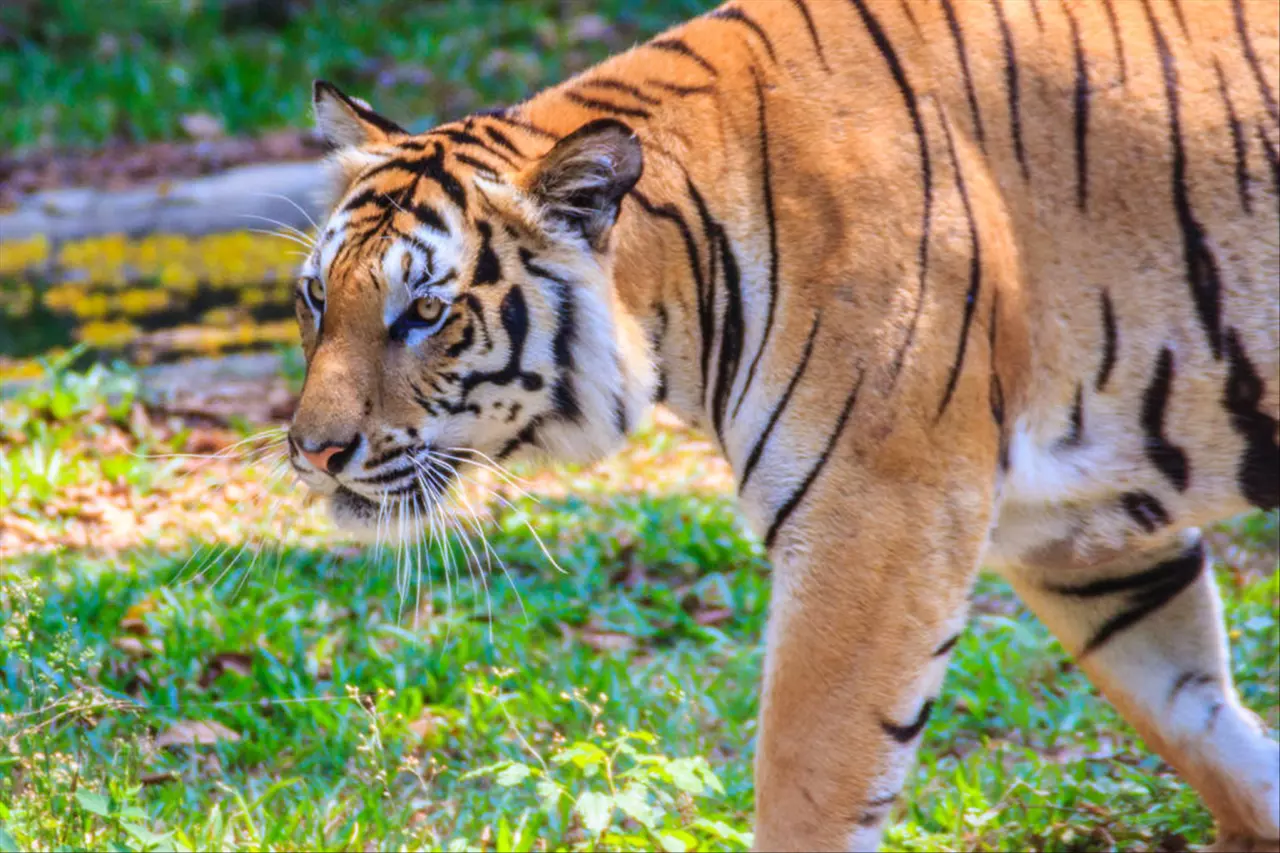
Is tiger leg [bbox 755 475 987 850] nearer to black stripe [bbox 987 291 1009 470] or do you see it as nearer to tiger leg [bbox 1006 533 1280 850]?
black stripe [bbox 987 291 1009 470]

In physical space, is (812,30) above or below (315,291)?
above

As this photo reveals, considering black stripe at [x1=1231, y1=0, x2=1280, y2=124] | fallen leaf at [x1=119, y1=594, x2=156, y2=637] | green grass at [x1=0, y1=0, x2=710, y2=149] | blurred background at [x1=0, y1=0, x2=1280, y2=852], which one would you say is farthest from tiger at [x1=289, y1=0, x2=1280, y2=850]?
green grass at [x1=0, y1=0, x2=710, y2=149]

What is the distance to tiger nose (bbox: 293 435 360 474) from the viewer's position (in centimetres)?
274

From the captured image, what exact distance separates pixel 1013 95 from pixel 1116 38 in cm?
23

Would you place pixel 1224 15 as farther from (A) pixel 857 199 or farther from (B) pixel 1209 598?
(B) pixel 1209 598

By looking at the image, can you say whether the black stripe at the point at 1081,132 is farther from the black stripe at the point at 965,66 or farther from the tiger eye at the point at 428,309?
the tiger eye at the point at 428,309

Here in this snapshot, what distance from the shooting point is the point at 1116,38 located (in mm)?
2893

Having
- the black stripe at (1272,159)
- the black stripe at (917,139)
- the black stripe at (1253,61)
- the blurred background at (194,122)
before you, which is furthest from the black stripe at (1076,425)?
the blurred background at (194,122)

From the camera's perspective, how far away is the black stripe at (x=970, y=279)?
2.67 m

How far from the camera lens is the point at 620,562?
183 inches

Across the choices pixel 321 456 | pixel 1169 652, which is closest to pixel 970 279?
pixel 1169 652

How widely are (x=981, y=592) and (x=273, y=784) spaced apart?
210cm

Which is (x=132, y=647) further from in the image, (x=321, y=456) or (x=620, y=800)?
(x=620, y=800)

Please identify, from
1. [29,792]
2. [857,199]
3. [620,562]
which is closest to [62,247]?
[620,562]
